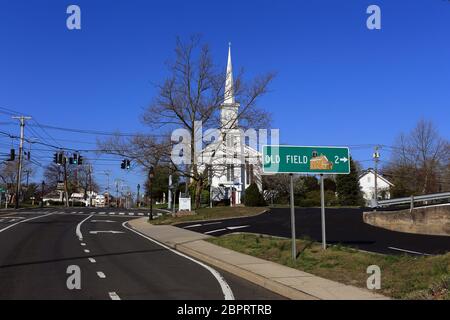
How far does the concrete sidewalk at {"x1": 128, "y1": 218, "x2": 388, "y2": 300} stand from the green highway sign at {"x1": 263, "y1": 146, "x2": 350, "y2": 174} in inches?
110

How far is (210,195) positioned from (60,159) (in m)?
19.6

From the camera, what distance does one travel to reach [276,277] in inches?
468

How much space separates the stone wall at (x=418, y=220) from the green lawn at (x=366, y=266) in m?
12.2

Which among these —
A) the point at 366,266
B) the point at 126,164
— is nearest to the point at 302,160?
the point at 366,266

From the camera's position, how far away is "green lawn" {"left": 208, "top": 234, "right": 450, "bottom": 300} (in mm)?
9586

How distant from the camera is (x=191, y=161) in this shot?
134 feet

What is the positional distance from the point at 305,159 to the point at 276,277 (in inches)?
184

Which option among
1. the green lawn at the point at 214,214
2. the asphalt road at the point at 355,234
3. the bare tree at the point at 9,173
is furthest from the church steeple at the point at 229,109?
the bare tree at the point at 9,173

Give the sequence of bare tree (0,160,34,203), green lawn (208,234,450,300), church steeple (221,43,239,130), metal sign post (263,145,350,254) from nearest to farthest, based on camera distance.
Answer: green lawn (208,234,450,300)
metal sign post (263,145,350,254)
church steeple (221,43,239,130)
bare tree (0,160,34,203)

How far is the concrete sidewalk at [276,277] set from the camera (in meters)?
9.88

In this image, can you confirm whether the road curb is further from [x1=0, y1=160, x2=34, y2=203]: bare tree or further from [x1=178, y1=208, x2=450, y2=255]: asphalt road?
[x1=0, y1=160, x2=34, y2=203]: bare tree

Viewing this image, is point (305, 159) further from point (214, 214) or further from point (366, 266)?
point (214, 214)

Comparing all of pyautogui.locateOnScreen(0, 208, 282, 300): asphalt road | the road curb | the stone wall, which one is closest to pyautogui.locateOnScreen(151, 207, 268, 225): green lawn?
the stone wall
